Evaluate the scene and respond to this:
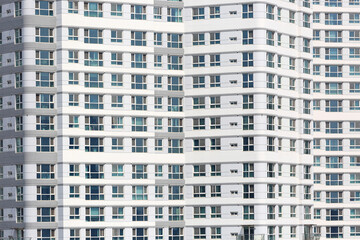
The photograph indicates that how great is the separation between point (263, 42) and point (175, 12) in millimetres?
11339

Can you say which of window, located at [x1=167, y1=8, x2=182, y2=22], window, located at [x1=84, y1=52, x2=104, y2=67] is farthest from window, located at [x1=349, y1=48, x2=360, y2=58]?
window, located at [x1=84, y1=52, x2=104, y2=67]

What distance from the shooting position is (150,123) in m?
150

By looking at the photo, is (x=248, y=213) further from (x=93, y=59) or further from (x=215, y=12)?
(x=93, y=59)

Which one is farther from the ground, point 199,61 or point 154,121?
point 199,61

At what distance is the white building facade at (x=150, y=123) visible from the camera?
145250 millimetres

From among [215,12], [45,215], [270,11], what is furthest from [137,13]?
[45,215]

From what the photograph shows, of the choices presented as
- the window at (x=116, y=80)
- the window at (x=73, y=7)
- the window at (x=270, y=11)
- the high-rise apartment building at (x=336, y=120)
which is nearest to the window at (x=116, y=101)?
the window at (x=116, y=80)

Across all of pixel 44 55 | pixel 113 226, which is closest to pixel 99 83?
pixel 44 55

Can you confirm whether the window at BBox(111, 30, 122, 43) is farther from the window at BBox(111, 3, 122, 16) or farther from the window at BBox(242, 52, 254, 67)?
the window at BBox(242, 52, 254, 67)

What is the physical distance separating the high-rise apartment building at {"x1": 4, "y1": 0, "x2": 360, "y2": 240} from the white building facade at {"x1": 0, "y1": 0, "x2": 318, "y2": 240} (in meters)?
0.16

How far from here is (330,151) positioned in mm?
175000

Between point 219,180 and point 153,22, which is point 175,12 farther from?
point 219,180

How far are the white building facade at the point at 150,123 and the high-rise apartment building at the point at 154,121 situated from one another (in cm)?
16

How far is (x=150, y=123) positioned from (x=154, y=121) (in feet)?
2.10
